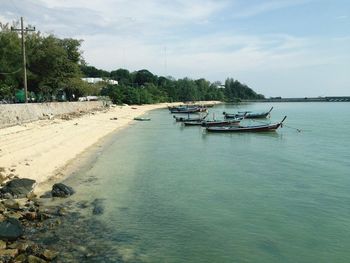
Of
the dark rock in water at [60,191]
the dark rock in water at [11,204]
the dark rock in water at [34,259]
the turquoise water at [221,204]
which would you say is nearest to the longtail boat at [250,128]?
the turquoise water at [221,204]

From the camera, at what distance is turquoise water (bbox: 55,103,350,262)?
1252 centimetres

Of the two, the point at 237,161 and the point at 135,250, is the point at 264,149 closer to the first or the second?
the point at 237,161

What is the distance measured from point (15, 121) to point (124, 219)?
23.9m

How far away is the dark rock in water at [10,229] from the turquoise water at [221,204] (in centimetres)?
191

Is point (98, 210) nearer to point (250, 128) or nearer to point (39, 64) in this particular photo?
point (250, 128)

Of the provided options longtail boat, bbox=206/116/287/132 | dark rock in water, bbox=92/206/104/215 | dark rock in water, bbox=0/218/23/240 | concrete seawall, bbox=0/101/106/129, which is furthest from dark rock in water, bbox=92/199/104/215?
longtail boat, bbox=206/116/287/132

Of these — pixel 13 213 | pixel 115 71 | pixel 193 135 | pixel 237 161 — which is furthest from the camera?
pixel 115 71

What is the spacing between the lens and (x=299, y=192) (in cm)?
1933

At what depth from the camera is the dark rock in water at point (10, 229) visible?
39.3ft

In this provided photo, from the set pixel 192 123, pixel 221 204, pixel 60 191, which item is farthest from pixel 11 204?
pixel 192 123

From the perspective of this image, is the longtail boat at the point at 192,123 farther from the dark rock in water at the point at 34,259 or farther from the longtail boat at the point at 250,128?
the dark rock in water at the point at 34,259

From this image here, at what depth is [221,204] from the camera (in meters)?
17.2

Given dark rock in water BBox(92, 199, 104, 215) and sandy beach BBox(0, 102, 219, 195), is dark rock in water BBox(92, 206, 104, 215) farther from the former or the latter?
sandy beach BBox(0, 102, 219, 195)

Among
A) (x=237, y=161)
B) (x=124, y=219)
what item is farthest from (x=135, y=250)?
(x=237, y=161)
